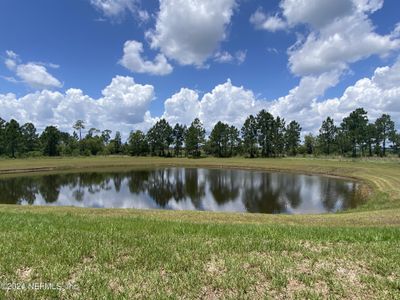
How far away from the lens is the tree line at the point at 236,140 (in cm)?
9362

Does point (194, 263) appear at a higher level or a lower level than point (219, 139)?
lower

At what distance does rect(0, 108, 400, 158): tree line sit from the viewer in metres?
93.6

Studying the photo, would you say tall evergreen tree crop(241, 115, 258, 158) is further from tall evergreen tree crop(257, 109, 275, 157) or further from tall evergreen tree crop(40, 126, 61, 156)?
tall evergreen tree crop(40, 126, 61, 156)

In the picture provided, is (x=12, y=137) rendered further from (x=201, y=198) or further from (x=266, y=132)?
(x=201, y=198)

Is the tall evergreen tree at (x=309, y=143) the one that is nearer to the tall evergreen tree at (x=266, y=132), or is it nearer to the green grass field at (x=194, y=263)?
the tall evergreen tree at (x=266, y=132)

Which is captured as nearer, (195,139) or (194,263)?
(194,263)

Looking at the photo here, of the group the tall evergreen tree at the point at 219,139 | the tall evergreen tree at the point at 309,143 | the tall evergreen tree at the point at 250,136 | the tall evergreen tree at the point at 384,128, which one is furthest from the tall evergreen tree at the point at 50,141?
the tall evergreen tree at the point at 384,128

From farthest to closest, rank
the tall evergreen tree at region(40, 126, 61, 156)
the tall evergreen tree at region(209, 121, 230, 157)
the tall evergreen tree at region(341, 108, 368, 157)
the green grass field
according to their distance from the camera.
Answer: the tall evergreen tree at region(40, 126, 61, 156), the tall evergreen tree at region(209, 121, 230, 157), the tall evergreen tree at region(341, 108, 368, 157), the green grass field

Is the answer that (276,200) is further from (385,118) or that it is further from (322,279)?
(385,118)

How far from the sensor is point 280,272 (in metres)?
5.07

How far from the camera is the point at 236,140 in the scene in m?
100

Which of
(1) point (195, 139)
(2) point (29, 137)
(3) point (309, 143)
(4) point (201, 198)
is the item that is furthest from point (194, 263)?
(2) point (29, 137)

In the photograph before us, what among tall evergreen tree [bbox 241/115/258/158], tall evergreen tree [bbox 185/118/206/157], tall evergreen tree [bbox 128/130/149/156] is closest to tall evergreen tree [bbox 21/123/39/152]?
tall evergreen tree [bbox 128/130/149/156]

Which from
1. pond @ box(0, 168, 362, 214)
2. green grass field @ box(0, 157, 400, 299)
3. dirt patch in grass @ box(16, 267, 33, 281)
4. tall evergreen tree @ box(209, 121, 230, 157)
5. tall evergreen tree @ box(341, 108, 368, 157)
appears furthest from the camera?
tall evergreen tree @ box(209, 121, 230, 157)
